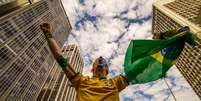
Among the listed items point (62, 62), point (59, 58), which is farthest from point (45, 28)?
point (62, 62)

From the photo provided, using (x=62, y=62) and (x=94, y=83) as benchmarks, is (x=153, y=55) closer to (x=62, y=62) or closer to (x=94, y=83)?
(x=94, y=83)

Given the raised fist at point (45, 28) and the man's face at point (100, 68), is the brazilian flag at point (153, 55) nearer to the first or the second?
the man's face at point (100, 68)

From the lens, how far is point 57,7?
196750 mm

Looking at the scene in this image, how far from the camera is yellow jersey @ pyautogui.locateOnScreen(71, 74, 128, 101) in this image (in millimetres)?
6309

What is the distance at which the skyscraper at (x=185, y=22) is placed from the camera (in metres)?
87.4

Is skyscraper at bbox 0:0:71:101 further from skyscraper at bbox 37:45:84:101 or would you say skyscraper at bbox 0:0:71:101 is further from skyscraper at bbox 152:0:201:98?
skyscraper at bbox 152:0:201:98

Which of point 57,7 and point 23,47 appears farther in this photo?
point 57,7

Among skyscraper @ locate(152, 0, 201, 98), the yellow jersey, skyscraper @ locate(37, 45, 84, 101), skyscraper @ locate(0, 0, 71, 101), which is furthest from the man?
skyscraper @ locate(37, 45, 84, 101)

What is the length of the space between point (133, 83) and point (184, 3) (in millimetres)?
117478

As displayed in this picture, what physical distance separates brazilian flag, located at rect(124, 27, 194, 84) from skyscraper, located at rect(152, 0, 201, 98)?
67.2 meters

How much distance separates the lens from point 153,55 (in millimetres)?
8430

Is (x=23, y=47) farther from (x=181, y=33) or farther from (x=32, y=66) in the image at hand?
(x=181, y=33)

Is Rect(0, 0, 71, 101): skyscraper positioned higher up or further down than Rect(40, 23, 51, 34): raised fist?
further down

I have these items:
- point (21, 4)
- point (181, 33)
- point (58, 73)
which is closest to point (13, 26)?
point (21, 4)
